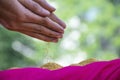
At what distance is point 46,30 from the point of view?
93cm

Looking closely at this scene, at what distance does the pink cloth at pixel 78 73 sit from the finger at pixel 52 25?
0.10 m

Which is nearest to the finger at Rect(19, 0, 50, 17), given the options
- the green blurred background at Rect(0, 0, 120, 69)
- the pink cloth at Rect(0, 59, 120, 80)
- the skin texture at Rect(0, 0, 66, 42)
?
the skin texture at Rect(0, 0, 66, 42)

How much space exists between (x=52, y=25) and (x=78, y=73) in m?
0.15

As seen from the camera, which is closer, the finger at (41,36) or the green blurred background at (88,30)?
the finger at (41,36)

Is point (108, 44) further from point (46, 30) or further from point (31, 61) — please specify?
point (46, 30)

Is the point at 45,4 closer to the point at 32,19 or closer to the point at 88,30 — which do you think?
the point at 32,19

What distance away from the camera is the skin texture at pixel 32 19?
811 millimetres

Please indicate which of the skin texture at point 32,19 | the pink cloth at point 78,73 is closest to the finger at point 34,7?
the skin texture at point 32,19

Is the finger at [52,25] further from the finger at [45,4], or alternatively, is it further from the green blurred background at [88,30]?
the green blurred background at [88,30]

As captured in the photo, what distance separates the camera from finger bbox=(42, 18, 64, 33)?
2.99ft

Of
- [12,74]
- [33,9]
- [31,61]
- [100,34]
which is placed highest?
[100,34]

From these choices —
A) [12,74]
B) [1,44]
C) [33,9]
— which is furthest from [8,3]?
[1,44]

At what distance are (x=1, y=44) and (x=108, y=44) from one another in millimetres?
1531

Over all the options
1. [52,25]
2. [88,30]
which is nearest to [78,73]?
[52,25]
